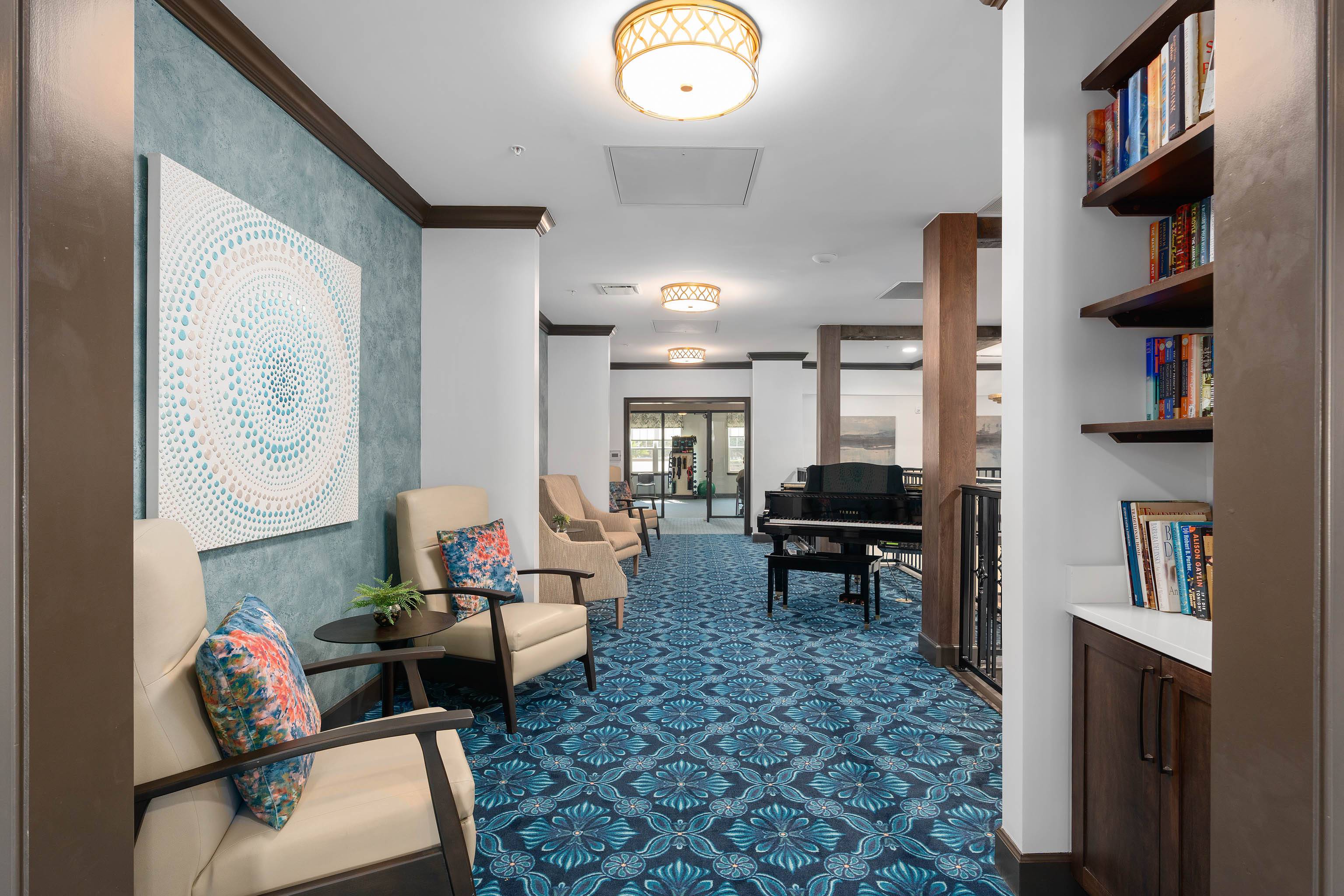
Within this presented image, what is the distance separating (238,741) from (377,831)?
0.35 m

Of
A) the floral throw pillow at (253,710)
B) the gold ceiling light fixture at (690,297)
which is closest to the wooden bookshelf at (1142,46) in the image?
the floral throw pillow at (253,710)

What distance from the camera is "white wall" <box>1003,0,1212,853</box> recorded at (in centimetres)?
181

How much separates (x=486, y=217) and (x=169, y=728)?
3193 mm

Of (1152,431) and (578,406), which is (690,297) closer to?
(578,406)

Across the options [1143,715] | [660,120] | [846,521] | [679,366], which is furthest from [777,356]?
[1143,715]

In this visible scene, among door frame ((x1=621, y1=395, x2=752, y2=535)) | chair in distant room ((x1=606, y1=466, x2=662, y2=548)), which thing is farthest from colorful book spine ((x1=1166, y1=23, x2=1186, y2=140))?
door frame ((x1=621, y1=395, x2=752, y2=535))

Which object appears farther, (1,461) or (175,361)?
(175,361)

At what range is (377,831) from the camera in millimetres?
1479

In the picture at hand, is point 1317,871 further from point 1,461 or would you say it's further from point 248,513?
point 248,513

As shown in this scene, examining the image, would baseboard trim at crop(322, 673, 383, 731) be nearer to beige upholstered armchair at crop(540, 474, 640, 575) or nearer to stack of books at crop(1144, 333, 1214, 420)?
beige upholstered armchair at crop(540, 474, 640, 575)

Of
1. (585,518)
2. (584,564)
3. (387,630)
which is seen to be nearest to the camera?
(387,630)

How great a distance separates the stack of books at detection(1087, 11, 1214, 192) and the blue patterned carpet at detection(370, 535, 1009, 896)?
1.98m

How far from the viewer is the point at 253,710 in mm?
1424

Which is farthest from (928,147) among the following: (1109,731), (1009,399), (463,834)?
(463,834)
